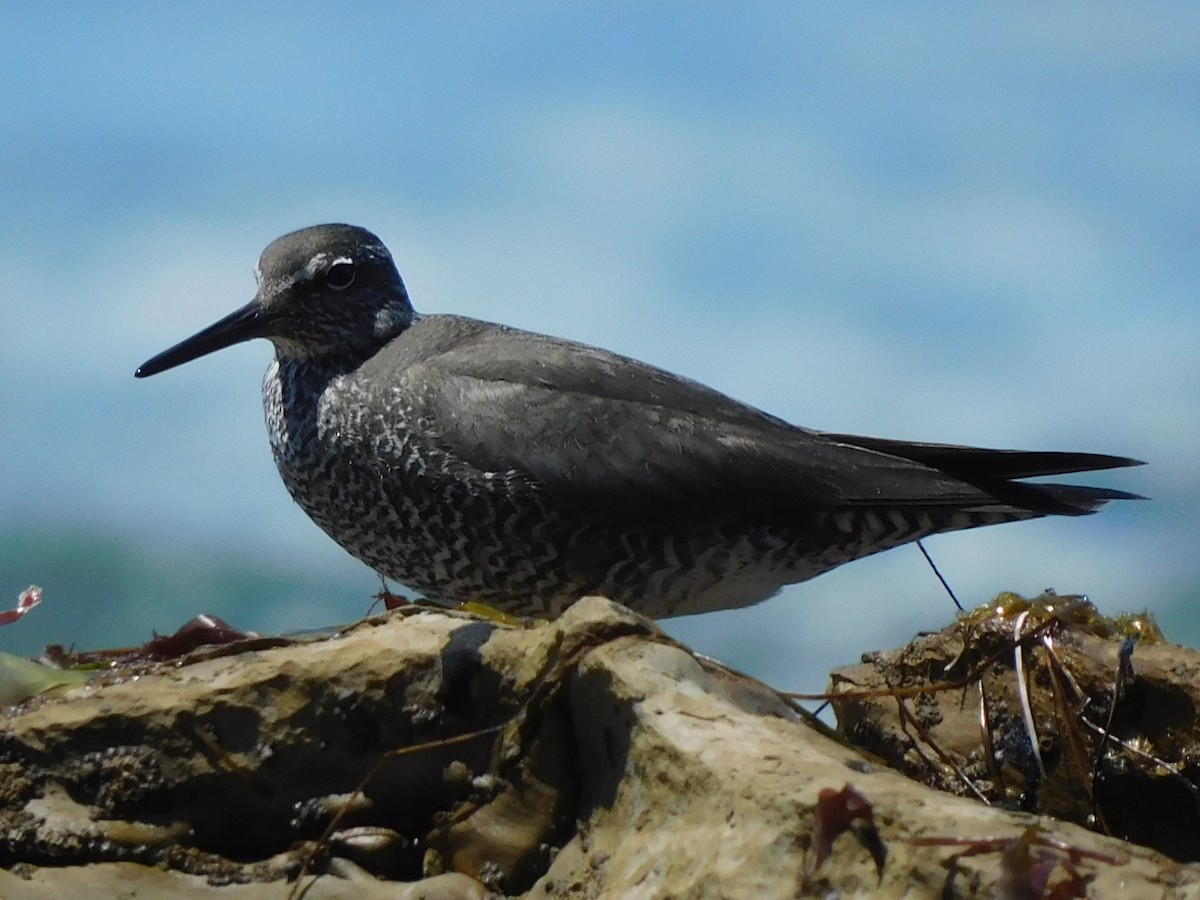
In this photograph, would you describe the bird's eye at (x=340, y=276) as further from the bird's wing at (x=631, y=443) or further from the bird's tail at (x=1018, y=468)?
the bird's tail at (x=1018, y=468)

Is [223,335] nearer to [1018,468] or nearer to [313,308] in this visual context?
[313,308]

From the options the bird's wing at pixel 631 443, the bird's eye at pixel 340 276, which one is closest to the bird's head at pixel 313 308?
the bird's eye at pixel 340 276

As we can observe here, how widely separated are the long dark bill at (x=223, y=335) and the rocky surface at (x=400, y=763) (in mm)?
2158

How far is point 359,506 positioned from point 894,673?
1843 mm

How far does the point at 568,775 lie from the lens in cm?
341

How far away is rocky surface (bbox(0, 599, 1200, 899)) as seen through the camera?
312 cm

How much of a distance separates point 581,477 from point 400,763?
5.50 ft

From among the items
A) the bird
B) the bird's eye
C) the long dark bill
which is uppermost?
the bird's eye

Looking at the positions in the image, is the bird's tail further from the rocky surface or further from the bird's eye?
the rocky surface

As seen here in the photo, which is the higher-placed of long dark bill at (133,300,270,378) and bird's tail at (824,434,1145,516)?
long dark bill at (133,300,270,378)

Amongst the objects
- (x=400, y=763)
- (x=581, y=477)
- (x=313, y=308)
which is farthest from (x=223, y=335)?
(x=400, y=763)

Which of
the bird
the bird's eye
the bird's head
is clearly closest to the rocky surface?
the bird

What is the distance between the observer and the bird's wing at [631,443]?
16.7 ft

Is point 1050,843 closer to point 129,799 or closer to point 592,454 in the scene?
point 129,799
